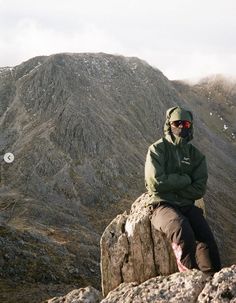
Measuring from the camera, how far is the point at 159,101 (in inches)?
3533

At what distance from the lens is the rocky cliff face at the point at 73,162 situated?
2832cm

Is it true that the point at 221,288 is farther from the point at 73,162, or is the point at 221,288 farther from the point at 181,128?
the point at 73,162

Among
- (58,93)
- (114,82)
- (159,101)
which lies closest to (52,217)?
(58,93)

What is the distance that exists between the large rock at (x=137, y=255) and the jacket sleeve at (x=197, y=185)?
3.56 ft

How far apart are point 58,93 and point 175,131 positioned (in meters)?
56.7

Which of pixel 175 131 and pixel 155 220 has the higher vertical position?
pixel 175 131

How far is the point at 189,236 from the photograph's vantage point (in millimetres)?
9609

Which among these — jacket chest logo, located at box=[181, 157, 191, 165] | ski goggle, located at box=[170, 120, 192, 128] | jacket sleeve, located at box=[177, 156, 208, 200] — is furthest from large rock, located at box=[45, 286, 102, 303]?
ski goggle, located at box=[170, 120, 192, 128]

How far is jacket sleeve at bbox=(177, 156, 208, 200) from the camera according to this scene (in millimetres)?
11203

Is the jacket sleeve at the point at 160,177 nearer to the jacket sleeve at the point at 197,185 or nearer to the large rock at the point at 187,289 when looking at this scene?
the jacket sleeve at the point at 197,185

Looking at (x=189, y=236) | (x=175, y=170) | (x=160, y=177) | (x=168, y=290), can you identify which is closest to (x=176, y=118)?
(x=175, y=170)

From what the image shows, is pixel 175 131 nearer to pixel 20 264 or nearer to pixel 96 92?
pixel 20 264

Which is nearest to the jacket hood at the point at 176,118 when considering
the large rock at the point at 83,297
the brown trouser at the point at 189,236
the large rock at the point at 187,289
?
the brown trouser at the point at 189,236

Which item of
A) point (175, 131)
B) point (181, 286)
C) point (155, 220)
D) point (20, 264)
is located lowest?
point (20, 264)
